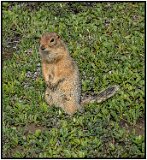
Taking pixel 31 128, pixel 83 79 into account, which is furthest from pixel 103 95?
pixel 31 128

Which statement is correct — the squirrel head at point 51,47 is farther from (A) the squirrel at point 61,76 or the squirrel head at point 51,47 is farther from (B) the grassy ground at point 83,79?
(B) the grassy ground at point 83,79

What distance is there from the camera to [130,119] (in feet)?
28.0

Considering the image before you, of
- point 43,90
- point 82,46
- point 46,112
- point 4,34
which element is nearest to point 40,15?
point 4,34

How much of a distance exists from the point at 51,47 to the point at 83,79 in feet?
5.55

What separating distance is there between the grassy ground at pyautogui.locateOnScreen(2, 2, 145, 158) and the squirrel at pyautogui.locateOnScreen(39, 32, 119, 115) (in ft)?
0.58

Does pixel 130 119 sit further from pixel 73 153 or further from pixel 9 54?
pixel 9 54

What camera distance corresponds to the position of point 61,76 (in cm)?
876

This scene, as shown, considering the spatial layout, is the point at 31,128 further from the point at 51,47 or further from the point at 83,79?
the point at 83,79

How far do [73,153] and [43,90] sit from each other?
233cm

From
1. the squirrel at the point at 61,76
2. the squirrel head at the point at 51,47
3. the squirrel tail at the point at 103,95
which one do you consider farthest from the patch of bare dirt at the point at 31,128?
the squirrel head at the point at 51,47

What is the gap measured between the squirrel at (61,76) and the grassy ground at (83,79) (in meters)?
0.18

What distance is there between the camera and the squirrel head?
28.2ft

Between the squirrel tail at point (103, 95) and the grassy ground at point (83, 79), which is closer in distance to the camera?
the grassy ground at point (83, 79)

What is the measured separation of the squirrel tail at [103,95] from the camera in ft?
29.2
